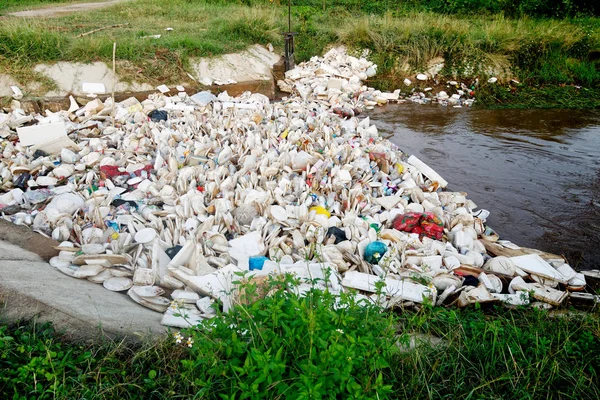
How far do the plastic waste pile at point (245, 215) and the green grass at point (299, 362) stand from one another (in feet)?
0.80

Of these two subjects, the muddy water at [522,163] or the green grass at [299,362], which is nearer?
the green grass at [299,362]

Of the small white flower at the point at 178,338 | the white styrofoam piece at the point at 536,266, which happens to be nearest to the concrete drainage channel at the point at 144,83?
the small white flower at the point at 178,338

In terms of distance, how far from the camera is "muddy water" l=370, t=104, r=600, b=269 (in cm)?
392

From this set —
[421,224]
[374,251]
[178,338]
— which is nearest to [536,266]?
[421,224]

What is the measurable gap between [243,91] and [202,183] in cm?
379

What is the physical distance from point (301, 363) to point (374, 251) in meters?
1.55

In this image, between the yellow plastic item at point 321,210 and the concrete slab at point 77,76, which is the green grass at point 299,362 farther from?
the concrete slab at point 77,76

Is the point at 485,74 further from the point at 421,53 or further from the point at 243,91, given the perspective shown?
the point at 243,91

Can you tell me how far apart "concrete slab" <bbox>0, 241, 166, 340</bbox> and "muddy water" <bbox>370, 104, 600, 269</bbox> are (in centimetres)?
313

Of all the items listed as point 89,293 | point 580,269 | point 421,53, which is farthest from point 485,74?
point 89,293

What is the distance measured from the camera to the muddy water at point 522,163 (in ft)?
12.9

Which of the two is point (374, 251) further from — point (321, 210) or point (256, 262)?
point (256, 262)

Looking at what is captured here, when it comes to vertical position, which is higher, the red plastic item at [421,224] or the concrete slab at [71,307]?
the concrete slab at [71,307]

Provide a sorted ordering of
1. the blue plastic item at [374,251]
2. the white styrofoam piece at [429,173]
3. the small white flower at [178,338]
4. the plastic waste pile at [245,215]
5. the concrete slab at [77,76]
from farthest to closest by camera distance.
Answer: the concrete slab at [77,76] < the white styrofoam piece at [429,173] < the blue plastic item at [374,251] < the plastic waste pile at [245,215] < the small white flower at [178,338]
